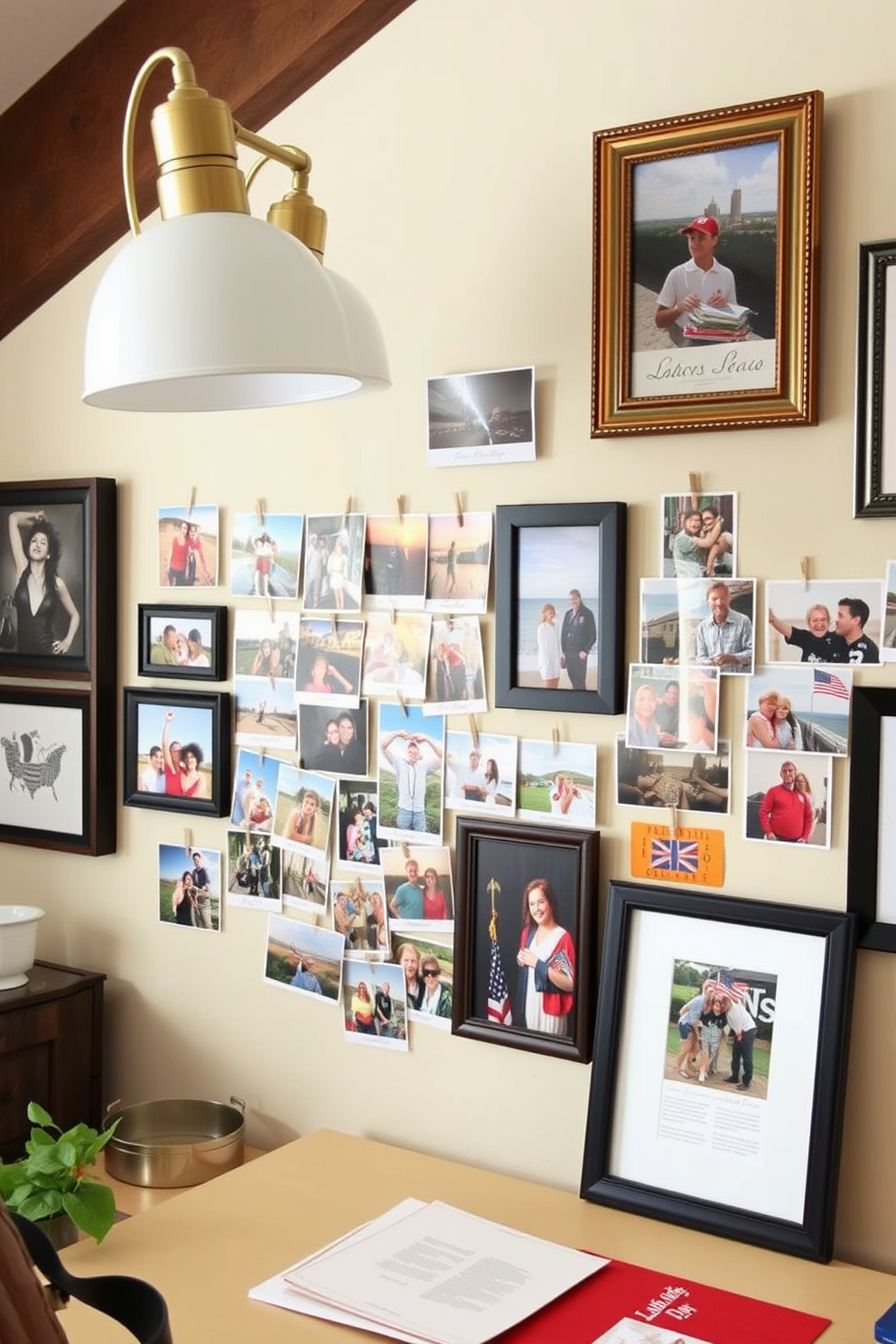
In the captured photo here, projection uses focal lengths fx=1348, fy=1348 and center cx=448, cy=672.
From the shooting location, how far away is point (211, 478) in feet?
6.23

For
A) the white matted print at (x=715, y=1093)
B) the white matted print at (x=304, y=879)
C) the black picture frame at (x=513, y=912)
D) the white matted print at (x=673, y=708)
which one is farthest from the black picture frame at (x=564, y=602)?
the white matted print at (x=304, y=879)

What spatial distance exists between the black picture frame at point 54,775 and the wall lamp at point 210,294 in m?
0.91

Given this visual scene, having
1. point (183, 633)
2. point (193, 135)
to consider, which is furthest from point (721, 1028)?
point (193, 135)

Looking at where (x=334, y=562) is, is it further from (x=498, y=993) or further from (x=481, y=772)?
(x=498, y=993)

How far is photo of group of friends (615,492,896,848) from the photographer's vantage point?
4.67ft

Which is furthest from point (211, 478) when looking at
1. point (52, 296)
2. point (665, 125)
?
point (665, 125)

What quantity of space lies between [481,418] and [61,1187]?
40.2 inches

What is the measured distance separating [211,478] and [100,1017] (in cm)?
81

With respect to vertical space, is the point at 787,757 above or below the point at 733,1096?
above

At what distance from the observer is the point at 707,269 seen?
4.85ft

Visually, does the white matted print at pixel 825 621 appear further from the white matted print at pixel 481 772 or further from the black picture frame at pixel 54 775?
the black picture frame at pixel 54 775

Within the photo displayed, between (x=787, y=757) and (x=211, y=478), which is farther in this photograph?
(x=211, y=478)

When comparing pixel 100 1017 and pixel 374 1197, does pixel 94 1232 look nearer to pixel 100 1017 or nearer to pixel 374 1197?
pixel 374 1197

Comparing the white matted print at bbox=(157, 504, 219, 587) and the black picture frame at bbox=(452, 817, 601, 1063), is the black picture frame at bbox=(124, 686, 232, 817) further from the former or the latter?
the black picture frame at bbox=(452, 817, 601, 1063)
